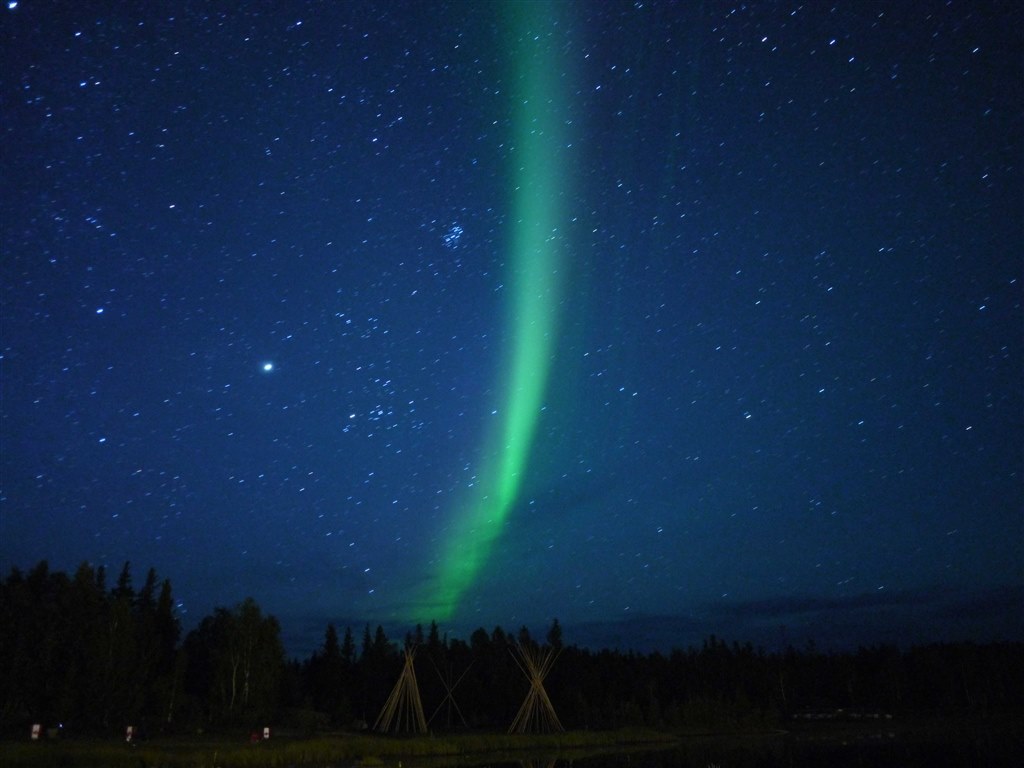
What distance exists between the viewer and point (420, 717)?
54812 mm

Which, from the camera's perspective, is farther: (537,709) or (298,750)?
(537,709)

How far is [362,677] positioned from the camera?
74.1 m

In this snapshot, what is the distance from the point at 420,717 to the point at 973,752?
31.4m

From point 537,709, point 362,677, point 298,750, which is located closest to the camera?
point 298,750

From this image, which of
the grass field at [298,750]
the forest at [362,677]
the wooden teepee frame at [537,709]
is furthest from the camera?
the wooden teepee frame at [537,709]

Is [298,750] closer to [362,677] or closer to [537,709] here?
[537,709]

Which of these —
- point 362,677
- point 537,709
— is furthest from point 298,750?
point 362,677

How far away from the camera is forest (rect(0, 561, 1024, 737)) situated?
43.4 m

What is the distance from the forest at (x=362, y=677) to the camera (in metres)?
43.4

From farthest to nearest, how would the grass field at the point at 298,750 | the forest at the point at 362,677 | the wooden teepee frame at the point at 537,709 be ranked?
the wooden teepee frame at the point at 537,709 → the forest at the point at 362,677 → the grass field at the point at 298,750

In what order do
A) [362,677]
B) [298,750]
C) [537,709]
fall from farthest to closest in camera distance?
[362,677] → [537,709] → [298,750]

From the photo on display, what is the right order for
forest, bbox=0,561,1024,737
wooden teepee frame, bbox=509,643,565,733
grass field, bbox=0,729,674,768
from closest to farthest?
grass field, bbox=0,729,674,768 → forest, bbox=0,561,1024,737 → wooden teepee frame, bbox=509,643,565,733

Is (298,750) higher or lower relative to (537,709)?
lower

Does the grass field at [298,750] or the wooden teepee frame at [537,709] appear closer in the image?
the grass field at [298,750]
